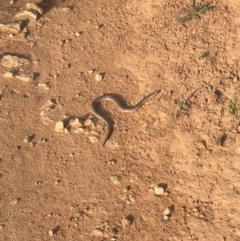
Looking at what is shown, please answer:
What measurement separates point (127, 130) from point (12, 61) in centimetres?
247

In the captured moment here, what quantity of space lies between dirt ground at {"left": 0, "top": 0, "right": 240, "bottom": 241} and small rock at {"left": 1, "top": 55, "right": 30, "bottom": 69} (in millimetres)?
112

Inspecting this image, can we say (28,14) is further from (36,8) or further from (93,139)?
(93,139)

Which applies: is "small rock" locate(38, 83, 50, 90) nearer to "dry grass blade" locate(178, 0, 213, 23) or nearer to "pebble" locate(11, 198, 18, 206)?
"pebble" locate(11, 198, 18, 206)

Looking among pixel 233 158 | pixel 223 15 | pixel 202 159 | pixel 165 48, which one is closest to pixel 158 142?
pixel 202 159

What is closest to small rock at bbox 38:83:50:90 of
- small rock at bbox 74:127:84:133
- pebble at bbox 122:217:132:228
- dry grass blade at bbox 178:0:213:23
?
small rock at bbox 74:127:84:133

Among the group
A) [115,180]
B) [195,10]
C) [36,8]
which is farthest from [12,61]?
[195,10]

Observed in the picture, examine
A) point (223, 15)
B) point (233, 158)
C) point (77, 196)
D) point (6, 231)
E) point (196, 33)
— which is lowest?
point (6, 231)

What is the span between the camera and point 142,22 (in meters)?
7.23

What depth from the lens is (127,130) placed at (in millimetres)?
6102

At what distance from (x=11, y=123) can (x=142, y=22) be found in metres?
2.69

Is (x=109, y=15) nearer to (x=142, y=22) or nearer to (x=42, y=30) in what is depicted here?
(x=142, y=22)

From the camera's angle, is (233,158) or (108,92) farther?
(108,92)

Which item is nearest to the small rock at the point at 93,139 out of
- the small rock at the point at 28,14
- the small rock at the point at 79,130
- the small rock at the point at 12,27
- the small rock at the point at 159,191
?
the small rock at the point at 79,130

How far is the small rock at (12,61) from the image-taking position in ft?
23.7
